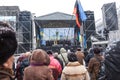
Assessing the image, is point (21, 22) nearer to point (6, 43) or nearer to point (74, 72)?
point (74, 72)

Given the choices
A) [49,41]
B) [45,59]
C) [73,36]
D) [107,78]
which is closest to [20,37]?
[49,41]

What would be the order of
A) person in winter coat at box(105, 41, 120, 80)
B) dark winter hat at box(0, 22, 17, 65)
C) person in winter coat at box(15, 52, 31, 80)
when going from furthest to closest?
person in winter coat at box(15, 52, 31, 80) → person in winter coat at box(105, 41, 120, 80) → dark winter hat at box(0, 22, 17, 65)

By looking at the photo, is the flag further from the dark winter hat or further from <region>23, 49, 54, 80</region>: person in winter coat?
the dark winter hat

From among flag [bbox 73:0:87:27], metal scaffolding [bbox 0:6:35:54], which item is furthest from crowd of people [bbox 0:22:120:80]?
metal scaffolding [bbox 0:6:35:54]

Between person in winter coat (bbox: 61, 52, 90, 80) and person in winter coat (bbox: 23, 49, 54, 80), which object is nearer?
person in winter coat (bbox: 23, 49, 54, 80)

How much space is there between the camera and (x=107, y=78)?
7.80 feet

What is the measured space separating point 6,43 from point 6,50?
40 millimetres

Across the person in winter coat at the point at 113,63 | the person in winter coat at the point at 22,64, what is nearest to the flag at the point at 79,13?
the person in winter coat at the point at 22,64

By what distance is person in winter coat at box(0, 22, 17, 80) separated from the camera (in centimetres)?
181

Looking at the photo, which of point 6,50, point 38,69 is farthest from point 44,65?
point 6,50

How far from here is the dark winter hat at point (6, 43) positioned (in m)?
1.81

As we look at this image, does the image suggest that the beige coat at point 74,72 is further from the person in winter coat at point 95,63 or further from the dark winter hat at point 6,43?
the dark winter hat at point 6,43

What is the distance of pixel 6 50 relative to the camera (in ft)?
5.98

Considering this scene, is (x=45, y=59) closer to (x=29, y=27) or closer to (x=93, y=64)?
(x=93, y=64)
